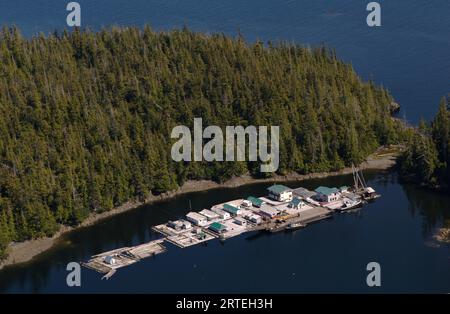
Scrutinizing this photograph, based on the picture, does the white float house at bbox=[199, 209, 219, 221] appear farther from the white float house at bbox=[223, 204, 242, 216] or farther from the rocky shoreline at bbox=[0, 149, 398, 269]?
the rocky shoreline at bbox=[0, 149, 398, 269]

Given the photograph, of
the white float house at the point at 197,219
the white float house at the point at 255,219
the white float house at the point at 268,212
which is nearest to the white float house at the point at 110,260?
the white float house at the point at 197,219

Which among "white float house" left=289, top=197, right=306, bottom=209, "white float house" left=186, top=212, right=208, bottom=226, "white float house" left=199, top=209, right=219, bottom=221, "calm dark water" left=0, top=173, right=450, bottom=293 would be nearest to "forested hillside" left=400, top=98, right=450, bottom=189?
"calm dark water" left=0, top=173, right=450, bottom=293

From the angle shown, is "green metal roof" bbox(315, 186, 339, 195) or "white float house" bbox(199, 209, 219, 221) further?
"green metal roof" bbox(315, 186, 339, 195)

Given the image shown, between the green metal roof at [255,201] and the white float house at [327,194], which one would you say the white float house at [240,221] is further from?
the white float house at [327,194]

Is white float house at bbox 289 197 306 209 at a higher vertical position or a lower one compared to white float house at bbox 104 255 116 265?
higher

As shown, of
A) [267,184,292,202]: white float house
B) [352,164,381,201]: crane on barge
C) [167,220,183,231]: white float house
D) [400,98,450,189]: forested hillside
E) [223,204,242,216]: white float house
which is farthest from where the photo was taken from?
[400,98,450,189]: forested hillside

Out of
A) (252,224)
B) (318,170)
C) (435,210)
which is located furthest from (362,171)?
(252,224)

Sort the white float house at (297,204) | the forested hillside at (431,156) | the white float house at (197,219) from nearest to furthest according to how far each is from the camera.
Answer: the white float house at (197,219)
the white float house at (297,204)
the forested hillside at (431,156)
